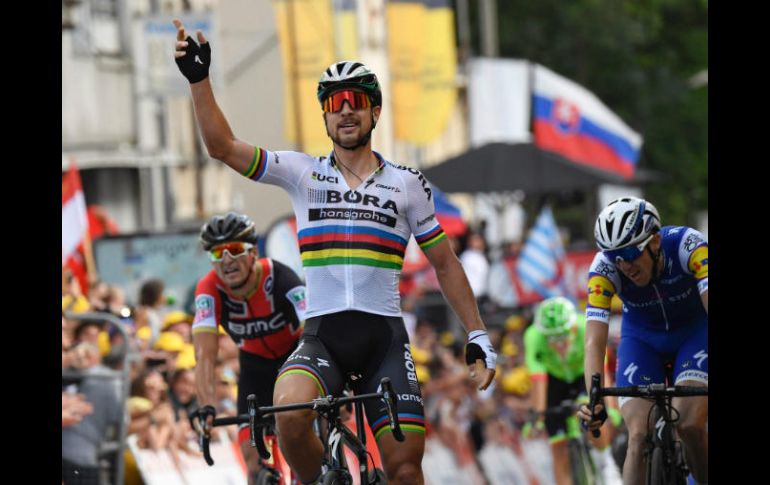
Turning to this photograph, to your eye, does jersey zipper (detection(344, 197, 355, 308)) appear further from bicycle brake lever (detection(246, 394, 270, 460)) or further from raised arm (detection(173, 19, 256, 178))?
bicycle brake lever (detection(246, 394, 270, 460))

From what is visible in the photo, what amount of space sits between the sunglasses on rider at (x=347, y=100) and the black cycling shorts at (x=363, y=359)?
3.17ft

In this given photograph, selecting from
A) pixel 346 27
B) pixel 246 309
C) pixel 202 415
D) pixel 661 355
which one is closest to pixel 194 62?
pixel 202 415

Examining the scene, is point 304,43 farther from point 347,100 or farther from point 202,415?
point 347,100

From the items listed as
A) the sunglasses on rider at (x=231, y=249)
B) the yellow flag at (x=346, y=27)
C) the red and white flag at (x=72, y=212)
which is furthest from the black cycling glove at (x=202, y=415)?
the yellow flag at (x=346, y=27)

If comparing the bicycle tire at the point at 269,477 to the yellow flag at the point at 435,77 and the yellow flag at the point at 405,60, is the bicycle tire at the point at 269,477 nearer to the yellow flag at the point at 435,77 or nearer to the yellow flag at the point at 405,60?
the yellow flag at the point at 405,60

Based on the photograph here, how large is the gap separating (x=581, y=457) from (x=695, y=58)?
39493 millimetres

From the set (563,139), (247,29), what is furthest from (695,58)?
(247,29)

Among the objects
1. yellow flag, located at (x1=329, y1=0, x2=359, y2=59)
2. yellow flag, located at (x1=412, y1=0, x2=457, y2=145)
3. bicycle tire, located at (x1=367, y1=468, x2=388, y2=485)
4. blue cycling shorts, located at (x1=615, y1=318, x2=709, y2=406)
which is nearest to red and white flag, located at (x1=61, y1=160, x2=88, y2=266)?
blue cycling shorts, located at (x1=615, y1=318, x2=709, y2=406)

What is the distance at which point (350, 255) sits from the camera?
303 inches

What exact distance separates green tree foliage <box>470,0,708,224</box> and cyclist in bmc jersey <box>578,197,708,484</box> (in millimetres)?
35839

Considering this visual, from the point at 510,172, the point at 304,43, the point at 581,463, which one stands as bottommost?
the point at 581,463

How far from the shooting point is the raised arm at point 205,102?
24.0 feet

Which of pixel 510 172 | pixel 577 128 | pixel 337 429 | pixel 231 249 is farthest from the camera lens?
pixel 577 128

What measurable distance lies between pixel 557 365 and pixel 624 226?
17.9 ft
